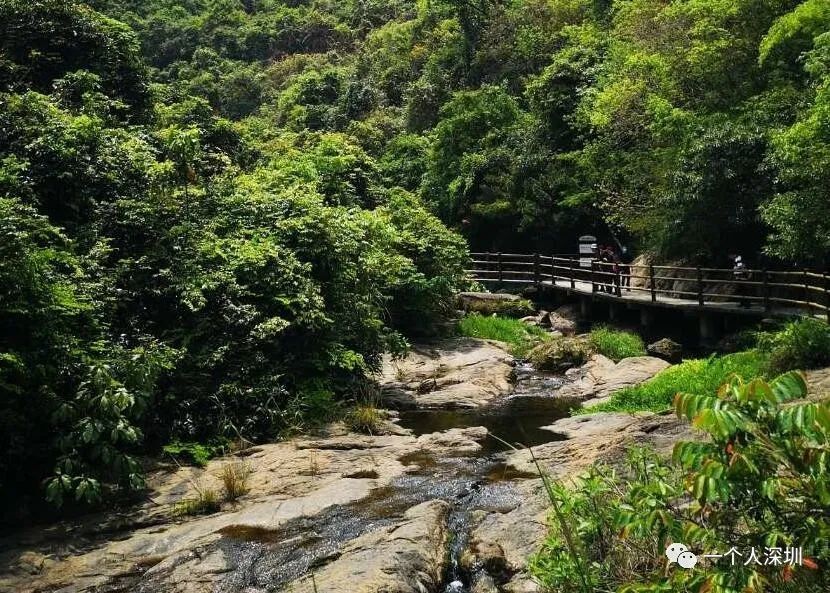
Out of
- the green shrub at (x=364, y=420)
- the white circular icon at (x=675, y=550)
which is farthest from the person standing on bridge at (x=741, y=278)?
the white circular icon at (x=675, y=550)

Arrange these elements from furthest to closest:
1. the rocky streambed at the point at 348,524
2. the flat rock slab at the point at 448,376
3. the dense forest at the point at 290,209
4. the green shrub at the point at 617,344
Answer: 1. the green shrub at the point at 617,344
2. the flat rock slab at the point at 448,376
3. the dense forest at the point at 290,209
4. the rocky streambed at the point at 348,524

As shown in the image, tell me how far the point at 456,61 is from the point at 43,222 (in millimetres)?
31821

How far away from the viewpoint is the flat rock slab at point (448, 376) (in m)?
12.6

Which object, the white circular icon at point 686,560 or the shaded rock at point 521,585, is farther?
the shaded rock at point 521,585

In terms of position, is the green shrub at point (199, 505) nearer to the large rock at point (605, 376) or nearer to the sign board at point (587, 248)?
the large rock at point (605, 376)

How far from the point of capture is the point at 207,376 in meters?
9.62

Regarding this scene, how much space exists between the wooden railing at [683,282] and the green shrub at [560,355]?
9.95ft

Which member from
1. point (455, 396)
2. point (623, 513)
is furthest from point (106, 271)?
point (623, 513)

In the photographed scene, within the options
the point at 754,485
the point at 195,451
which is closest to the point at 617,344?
the point at 195,451

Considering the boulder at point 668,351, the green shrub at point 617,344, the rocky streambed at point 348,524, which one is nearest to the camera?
the rocky streambed at point 348,524

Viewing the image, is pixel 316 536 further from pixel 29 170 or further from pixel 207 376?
pixel 29 170

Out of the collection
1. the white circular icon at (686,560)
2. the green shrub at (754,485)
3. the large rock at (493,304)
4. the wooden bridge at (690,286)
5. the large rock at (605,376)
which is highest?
the green shrub at (754,485)

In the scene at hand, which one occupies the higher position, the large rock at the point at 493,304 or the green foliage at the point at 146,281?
the green foliage at the point at 146,281

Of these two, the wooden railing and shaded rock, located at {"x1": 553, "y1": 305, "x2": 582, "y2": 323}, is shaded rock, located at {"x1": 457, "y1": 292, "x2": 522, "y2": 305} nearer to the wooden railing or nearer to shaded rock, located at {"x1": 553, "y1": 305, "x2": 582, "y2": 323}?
shaded rock, located at {"x1": 553, "y1": 305, "x2": 582, "y2": 323}
